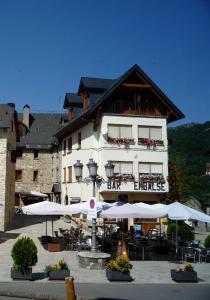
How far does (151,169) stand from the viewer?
1326 inches

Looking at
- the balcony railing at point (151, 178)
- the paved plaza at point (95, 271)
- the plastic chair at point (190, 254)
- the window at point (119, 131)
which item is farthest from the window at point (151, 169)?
the plastic chair at point (190, 254)

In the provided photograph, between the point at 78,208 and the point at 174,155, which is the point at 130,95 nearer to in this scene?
the point at 78,208

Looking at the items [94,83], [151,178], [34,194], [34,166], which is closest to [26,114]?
[34,166]

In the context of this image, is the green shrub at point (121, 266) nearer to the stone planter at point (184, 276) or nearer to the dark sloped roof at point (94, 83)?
the stone planter at point (184, 276)

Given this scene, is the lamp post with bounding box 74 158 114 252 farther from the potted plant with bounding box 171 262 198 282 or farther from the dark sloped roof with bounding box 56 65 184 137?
the dark sloped roof with bounding box 56 65 184 137

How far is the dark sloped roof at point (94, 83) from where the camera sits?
1426 inches

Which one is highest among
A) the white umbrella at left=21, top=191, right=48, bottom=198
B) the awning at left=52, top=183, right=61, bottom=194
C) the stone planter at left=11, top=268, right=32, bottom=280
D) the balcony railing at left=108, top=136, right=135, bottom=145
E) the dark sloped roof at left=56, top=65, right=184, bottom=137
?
the dark sloped roof at left=56, top=65, right=184, bottom=137

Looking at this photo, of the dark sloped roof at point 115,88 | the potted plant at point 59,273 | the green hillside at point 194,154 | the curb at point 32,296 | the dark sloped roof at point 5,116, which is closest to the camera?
the curb at point 32,296

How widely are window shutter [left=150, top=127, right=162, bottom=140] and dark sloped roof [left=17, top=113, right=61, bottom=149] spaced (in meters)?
17.2

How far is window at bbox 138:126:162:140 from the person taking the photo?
1337 inches

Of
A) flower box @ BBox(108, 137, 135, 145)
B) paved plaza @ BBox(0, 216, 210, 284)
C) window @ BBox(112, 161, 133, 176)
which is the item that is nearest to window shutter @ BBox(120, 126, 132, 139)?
flower box @ BBox(108, 137, 135, 145)

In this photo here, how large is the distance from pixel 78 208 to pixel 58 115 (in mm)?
35562

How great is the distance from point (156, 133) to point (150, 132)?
52 cm

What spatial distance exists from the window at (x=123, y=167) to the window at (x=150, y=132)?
2.48 meters
